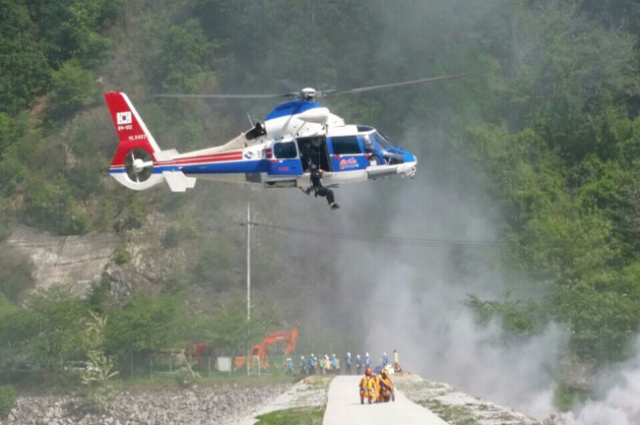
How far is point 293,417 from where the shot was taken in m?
42.9

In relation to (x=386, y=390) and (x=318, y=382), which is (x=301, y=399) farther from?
(x=318, y=382)

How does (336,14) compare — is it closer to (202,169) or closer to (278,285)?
(278,285)

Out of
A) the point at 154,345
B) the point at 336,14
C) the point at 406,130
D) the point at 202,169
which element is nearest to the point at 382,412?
the point at 202,169

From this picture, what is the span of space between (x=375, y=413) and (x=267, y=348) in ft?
116

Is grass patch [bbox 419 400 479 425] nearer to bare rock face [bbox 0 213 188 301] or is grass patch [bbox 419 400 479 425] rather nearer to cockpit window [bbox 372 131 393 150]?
cockpit window [bbox 372 131 393 150]

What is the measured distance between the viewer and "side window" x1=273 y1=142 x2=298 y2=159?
138 ft

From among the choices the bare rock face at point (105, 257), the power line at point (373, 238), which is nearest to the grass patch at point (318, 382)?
the bare rock face at point (105, 257)

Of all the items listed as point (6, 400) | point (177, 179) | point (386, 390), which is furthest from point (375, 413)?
point (6, 400)

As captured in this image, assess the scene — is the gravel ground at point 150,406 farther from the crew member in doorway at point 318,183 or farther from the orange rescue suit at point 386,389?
the crew member in doorway at point 318,183

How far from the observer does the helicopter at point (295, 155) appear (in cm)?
4188

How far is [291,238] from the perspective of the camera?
88375 millimetres

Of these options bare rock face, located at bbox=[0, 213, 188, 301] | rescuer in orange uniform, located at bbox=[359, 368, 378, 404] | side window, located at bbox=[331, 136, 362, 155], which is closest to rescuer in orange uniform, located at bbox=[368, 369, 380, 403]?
rescuer in orange uniform, located at bbox=[359, 368, 378, 404]

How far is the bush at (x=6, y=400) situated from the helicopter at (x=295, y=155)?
29168 millimetres

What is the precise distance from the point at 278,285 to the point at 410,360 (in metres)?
11.2
